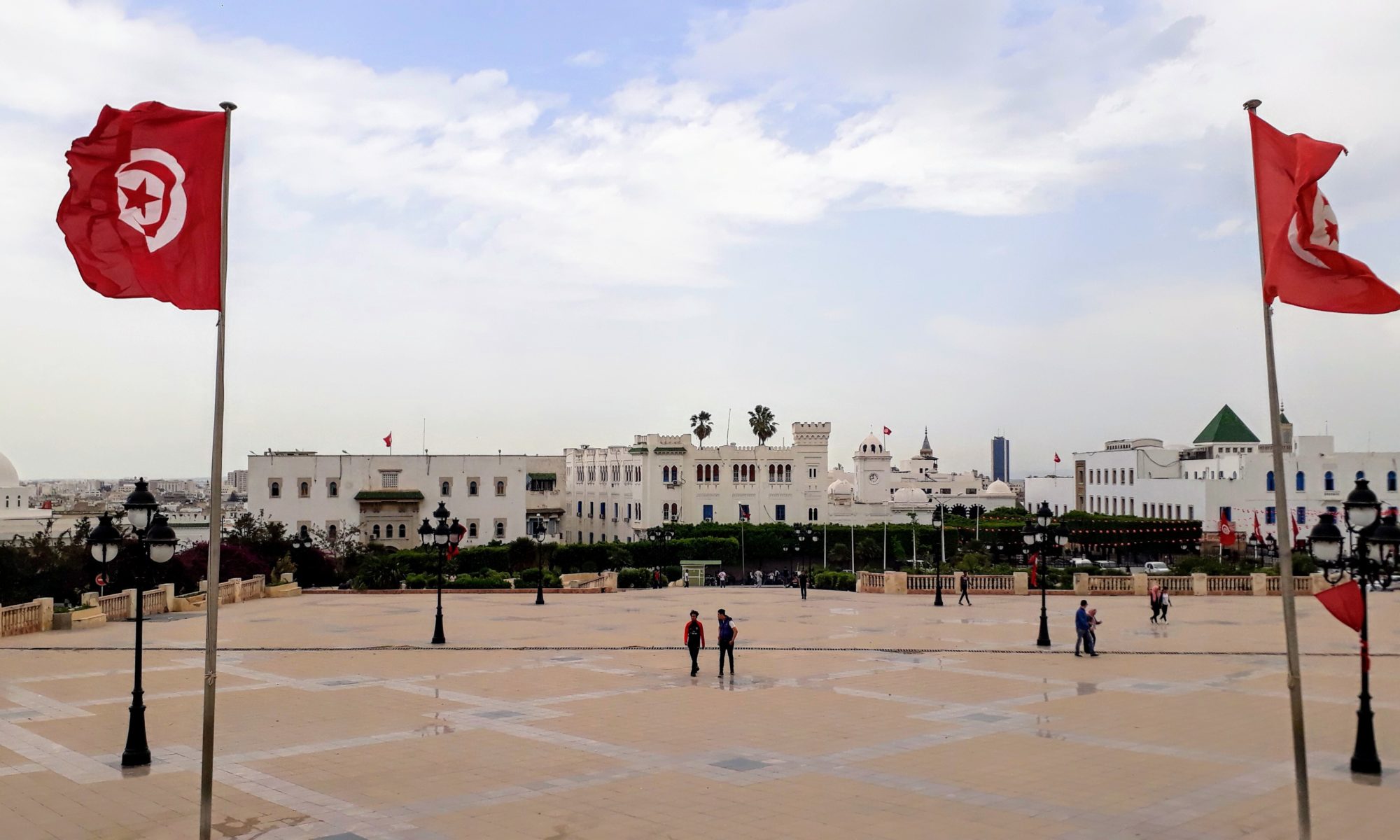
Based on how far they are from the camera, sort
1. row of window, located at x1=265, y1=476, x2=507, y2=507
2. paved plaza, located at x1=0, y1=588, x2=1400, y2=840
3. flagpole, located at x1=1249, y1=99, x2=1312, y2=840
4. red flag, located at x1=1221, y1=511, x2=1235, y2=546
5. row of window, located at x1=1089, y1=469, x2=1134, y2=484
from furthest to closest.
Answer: row of window, located at x1=1089, y1=469, x2=1134, y2=484, row of window, located at x1=265, y1=476, x2=507, y2=507, red flag, located at x1=1221, y1=511, x2=1235, y2=546, paved plaza, located at x1=0, y1=588, x2=1400, y2=840, flagpole, located at x1=1249, y1=99, x2=1312, y2=840

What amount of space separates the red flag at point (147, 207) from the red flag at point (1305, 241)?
10.5m

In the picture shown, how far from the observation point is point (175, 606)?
119 feet

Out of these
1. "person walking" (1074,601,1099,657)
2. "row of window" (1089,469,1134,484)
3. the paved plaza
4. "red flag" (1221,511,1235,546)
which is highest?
"row of window" (1089,469,1134,484)

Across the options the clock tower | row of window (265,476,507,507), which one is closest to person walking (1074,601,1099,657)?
row of window (265,476,507,507)

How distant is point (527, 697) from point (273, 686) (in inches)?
201

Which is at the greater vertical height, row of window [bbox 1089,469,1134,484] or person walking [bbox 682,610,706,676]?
row of window [bbox 1089,469,1134,484]

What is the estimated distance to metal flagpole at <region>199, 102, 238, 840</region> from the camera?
1056cm

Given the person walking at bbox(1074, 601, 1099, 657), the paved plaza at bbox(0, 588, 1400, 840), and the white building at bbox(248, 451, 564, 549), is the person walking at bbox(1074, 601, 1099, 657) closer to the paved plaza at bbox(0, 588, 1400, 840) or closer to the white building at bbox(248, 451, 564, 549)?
the paved plaza at bbox(0, 588, 1400, 840)

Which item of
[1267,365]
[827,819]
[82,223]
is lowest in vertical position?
[827,819]

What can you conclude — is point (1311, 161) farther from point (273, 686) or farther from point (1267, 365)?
point (273, 686)

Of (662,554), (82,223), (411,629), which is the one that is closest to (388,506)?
(662,554)

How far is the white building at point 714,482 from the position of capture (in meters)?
94.3

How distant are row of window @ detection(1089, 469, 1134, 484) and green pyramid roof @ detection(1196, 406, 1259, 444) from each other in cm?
888

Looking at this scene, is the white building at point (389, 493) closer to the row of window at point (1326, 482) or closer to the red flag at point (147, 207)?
the row of window at point (1326, 482)
